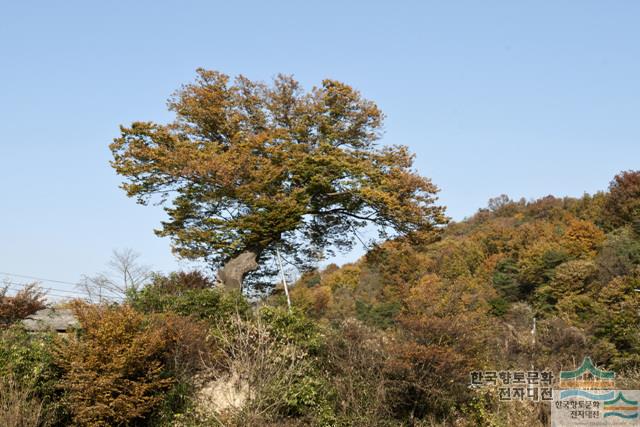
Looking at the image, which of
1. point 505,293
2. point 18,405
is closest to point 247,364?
point 18,405

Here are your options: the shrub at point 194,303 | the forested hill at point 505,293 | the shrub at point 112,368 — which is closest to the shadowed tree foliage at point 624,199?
the forested hill at point 505,293

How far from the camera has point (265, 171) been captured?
610 inches

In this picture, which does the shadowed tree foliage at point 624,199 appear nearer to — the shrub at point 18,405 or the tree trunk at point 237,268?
the tree trunk at point 237,268

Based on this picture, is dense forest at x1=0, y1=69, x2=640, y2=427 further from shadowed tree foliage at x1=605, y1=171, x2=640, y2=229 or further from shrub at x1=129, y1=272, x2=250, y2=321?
shadowed tree foliage at x1=605, y1=171, x2=640, y2=229

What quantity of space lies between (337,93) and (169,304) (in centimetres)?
800

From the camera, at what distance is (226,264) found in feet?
53.5

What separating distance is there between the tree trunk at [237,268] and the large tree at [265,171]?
1.2 inches

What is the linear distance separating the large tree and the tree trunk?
29 mm

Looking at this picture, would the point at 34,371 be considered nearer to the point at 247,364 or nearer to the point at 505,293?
the point at 247,364

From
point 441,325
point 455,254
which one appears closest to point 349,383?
point 441,325

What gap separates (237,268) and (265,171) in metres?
2.77

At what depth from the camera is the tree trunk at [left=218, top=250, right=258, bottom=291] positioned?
15882 mm

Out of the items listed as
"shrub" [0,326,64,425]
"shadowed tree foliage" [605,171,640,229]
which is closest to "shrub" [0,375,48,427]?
"shrub" [0,326,64,425]

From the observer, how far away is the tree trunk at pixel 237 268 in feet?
52.1
